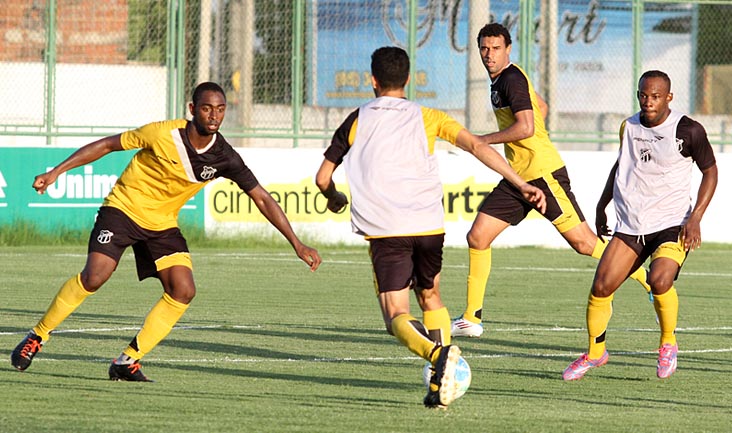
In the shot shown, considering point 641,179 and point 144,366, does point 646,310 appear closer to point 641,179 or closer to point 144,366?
point 641,179

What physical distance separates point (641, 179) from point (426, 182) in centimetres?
213

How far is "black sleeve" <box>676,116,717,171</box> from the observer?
923 cm

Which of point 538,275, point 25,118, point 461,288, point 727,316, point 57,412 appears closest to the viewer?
point 57,412

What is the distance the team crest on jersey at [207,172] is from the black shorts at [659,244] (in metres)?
2.61

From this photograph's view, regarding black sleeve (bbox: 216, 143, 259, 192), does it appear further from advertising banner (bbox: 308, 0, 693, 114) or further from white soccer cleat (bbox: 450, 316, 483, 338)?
advertising banner (bbox: 308, 0, 693, 114)

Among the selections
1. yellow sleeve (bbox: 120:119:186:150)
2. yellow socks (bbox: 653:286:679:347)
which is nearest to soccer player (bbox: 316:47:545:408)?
yellow sleeve (bbox: 120:119:186:150)

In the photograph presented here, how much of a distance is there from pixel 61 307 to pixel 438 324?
2.34 m

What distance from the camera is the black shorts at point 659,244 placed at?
9.35 m

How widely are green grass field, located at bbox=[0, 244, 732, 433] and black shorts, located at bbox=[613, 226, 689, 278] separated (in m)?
0.76

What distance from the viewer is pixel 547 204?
1182cm

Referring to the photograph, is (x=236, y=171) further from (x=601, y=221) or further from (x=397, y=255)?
(x=601, y=221)

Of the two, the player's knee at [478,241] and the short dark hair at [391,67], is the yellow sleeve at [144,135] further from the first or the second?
the player's knee at [478,241]

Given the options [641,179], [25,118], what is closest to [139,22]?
[25,118]

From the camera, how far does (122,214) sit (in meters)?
9.01
